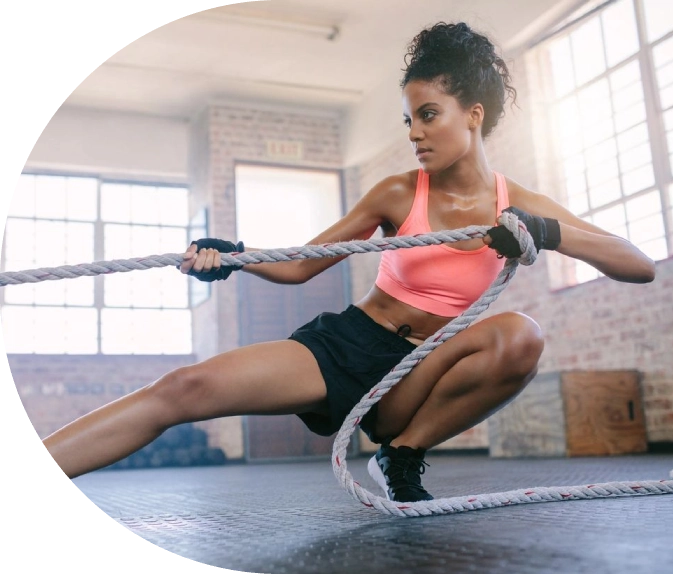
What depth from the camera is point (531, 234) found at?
1.36 meters

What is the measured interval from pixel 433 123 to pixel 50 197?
617cm

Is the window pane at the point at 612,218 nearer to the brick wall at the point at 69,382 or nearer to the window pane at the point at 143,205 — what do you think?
the brick wall at the point at 69,382

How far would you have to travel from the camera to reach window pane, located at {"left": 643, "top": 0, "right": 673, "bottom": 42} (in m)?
4.12

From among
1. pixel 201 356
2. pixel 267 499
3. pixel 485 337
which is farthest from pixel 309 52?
pixel 485 337

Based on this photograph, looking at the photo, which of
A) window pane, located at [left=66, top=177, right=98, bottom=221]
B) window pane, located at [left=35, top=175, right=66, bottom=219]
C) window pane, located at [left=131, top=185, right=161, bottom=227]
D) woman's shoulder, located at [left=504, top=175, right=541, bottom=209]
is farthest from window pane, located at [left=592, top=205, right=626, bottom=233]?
window pane, located at [left=35, top=175, right=66, bottom=219]

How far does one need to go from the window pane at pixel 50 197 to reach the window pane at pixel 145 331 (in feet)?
3.36

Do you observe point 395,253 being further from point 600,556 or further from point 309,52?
point 309,52

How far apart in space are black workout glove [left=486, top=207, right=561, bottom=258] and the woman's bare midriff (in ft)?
0.83

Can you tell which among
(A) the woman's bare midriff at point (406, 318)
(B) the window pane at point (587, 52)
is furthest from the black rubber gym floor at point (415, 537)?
(B) the window pane at point (587, 52)

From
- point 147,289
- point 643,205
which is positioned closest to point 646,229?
point 643,205

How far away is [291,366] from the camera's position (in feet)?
4.62

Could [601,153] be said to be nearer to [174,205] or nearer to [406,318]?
[406,318]

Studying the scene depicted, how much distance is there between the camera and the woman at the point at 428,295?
142 centimetres

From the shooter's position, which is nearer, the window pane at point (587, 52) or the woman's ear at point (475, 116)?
the woman's ear at point (475, 116)
